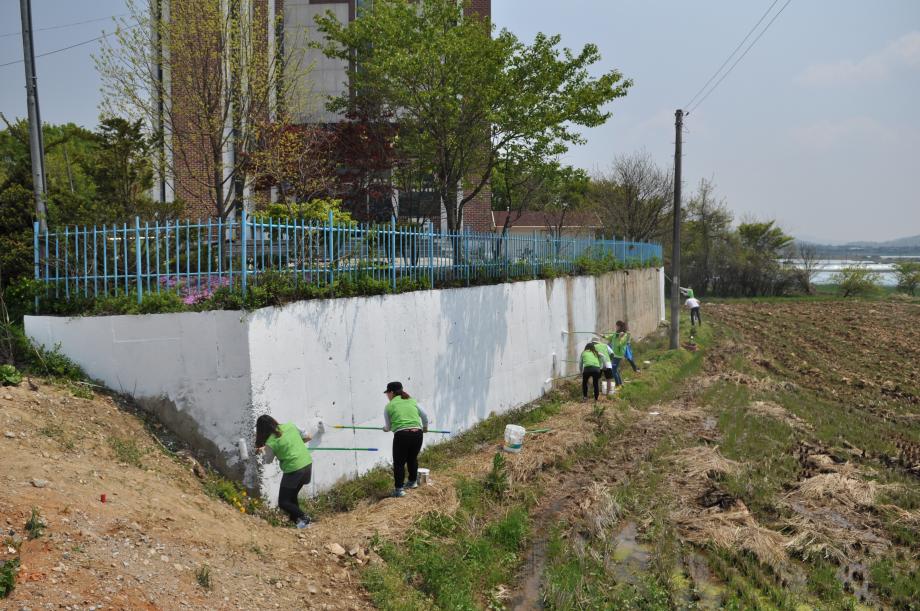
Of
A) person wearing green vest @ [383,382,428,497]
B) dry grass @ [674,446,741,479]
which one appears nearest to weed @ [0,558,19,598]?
person wearing green vest @ [383,382,428,497]

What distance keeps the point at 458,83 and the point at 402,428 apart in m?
8.45

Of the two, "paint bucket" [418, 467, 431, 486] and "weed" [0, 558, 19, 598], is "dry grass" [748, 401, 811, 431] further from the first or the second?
"weed" [0, 558, 19, 598]

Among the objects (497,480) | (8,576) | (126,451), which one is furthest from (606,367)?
(8,576)

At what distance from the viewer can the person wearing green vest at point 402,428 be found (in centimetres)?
860

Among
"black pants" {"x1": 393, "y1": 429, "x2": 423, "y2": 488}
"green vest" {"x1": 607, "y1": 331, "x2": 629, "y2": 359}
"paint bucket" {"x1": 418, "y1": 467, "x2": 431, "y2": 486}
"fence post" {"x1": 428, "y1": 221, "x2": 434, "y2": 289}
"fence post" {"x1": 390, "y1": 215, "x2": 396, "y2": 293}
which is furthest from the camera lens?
"green vest" {"x1": 607, "y1": 331, "x2": 629, "y2": 359}

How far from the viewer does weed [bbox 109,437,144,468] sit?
23.9 feet

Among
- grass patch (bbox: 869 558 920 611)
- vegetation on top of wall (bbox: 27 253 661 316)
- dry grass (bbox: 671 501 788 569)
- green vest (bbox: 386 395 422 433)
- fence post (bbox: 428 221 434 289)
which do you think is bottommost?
grass patch (bbox: 869 558 920 611)

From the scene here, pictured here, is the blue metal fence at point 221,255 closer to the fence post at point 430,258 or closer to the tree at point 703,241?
the fence post at point 430,258

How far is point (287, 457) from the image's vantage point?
757cm

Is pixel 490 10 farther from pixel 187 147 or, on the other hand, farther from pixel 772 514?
pixel 772 514

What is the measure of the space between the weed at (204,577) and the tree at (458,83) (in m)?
10.6

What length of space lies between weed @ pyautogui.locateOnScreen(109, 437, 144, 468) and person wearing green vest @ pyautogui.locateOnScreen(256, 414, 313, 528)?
1199 mm

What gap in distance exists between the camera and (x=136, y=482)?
6.87 metres

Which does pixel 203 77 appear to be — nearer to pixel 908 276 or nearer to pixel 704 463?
pixel 704 463
